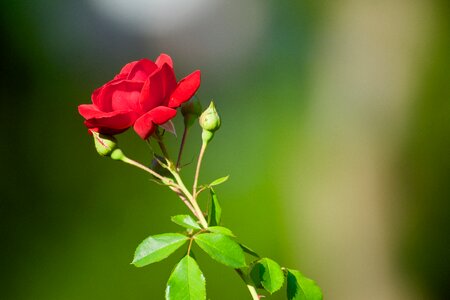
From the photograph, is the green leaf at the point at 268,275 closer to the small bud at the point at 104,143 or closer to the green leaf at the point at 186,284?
the green leaf at the point at 186,284

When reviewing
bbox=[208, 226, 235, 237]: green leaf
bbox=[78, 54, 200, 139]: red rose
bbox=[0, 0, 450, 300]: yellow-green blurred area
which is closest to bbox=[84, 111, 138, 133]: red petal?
bbox=[78, 54, 200, 139]: red rose

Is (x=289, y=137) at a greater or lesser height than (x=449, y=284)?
greater

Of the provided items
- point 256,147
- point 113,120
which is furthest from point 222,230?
point 256,147

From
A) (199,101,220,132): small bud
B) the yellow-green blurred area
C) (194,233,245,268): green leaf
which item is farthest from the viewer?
the yellow-green blurred area

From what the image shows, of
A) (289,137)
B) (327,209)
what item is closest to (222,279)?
(327,209)

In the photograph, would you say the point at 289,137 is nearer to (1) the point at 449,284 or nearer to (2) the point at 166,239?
(1) the point at 449,284

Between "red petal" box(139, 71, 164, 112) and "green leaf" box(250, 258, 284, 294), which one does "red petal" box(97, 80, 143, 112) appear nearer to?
"red petal" box(139, 71, 164, 112)
